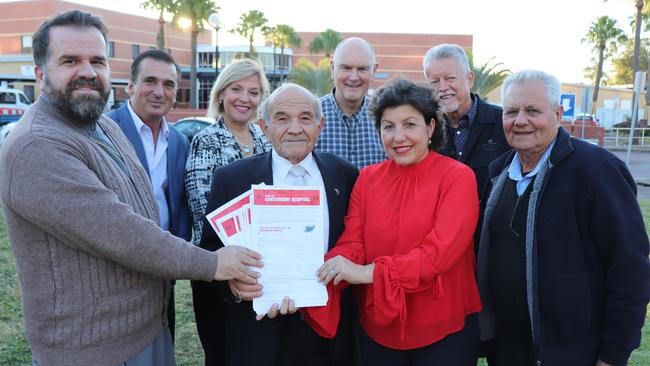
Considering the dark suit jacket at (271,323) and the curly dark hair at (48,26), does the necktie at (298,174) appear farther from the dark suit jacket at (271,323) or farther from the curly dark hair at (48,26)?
the curly dark hair at (48,26)

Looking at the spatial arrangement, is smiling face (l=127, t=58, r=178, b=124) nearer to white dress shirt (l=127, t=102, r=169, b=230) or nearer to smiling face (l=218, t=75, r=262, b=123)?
white dress shirt (l=127, t=102, r=169, b=230)

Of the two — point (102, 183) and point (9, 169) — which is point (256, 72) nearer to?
point (102, 183)

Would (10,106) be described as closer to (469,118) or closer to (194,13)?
(194,13)

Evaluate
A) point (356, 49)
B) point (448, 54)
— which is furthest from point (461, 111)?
point (356, 49)

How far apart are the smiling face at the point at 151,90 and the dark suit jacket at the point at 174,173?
4.7 inches

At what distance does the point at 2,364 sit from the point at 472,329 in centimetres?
413

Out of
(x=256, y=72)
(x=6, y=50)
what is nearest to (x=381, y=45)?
(x=6, y=50)

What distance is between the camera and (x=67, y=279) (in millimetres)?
2357

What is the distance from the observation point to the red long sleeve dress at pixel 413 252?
269 centimetres

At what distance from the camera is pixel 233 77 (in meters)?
4.05

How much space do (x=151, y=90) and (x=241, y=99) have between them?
27.6 inches

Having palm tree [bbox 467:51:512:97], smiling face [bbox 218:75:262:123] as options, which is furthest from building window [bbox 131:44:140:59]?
smiling face [bbox 218:75:262:123]

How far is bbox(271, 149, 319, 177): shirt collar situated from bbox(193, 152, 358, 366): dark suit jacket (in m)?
0.04

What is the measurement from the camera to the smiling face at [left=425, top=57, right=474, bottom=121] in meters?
4.11
